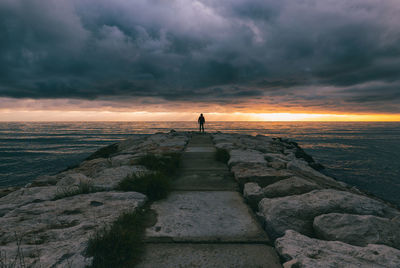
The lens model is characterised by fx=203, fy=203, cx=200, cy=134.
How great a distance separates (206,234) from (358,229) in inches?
61.7

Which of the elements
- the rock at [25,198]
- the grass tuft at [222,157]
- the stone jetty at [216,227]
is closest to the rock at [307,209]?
the stone jetty at [216,227]

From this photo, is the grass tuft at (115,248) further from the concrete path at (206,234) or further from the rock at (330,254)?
the rock at (330,254)

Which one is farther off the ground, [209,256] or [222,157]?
[222,157]

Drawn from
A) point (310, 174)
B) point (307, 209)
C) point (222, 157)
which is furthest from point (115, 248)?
point (310, 174)

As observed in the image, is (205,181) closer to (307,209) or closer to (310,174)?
(307,209)

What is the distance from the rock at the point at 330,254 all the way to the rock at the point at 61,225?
1.65 meters

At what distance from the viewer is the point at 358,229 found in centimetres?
209

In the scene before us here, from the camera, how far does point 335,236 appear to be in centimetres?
205

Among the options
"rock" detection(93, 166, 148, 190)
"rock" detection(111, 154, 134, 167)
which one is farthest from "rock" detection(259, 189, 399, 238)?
"rock" detection(111, 154, 134, 167)

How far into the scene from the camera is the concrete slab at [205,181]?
12.2ft

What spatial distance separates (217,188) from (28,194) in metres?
3.02

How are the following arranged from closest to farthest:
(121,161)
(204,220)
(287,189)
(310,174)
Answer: (204,220) < (287,189) < (310,174) < (121,161)

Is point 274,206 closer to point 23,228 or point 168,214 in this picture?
point 168,214

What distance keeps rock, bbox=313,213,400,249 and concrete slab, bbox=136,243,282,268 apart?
0.71 m
